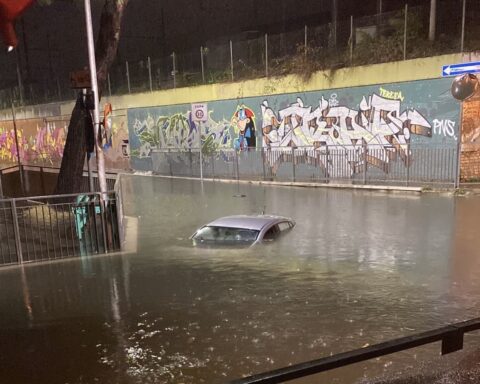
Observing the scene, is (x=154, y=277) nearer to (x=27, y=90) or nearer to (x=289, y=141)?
(x=289, y=141)

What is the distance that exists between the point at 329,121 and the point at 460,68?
19.4ft

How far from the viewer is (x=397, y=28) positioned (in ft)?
61.5

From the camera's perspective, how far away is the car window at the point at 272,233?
985 cm

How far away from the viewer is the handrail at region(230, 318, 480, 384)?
8.76ft

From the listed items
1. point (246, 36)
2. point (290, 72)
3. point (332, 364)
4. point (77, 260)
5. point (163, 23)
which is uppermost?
point (163, 23)

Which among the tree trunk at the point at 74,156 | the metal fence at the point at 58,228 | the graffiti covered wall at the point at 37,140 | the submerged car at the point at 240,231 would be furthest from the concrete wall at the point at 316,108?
the metal fence at the point at 58,228

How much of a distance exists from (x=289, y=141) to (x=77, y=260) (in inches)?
536

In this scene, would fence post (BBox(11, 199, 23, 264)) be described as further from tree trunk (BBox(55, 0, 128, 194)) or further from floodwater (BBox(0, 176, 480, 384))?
tree trunk (BBox(55, 0, 128, 194))

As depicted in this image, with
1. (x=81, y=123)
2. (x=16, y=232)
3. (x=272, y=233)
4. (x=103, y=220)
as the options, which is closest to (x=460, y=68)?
(x=272, y=233)

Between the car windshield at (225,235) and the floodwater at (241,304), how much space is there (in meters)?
→ 0.45

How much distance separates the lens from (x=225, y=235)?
9.85 metres

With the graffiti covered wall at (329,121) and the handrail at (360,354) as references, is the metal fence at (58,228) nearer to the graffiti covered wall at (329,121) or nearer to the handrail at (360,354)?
the handrail at (360,354)

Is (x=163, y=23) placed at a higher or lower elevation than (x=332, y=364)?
higher

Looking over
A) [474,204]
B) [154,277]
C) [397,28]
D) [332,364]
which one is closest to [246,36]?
[397,28]
